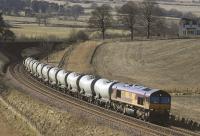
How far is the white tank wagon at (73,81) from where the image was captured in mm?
69000

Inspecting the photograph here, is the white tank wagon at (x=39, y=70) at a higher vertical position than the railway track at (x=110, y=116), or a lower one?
lower

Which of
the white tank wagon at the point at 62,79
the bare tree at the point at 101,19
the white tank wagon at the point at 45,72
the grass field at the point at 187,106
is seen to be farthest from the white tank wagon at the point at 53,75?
the bare tree at the point at 101,19

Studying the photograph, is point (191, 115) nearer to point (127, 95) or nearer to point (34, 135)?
point (127, 95)

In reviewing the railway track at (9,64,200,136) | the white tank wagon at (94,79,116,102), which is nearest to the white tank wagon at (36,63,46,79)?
the railway track at (9,64,200,136)

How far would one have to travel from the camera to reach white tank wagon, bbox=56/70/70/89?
74.1 metres

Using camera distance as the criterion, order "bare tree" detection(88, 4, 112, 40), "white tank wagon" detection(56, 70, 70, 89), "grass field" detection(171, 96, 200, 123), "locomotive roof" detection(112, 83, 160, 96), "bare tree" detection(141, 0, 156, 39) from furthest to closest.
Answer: "bare tree" detection(88, 4, 112, 40), "bare tree" detection(141, 0, 156, 39), "white tank wagon" detection(56, 70, 70, 89), "grass field" detection(171, 96, 200, 123), "locomotive roof" detection(112, 83, 160, 96)

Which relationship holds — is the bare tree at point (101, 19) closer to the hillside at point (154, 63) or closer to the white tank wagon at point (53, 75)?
the hillside at point (154, 63)

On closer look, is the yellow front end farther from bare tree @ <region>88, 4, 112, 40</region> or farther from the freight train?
bare tree @ <region>88, 4, 112, 40</region>

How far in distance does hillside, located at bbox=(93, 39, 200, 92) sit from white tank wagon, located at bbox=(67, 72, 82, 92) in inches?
596

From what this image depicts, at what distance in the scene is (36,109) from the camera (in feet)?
196

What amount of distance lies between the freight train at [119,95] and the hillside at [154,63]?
49.7 feet

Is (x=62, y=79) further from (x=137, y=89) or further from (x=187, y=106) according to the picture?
(x=137, y=89)

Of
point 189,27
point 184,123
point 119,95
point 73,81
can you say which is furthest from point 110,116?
point 189,27

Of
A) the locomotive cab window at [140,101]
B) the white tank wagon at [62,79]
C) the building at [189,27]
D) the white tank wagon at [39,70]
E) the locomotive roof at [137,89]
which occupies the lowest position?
the building at [189,27]
